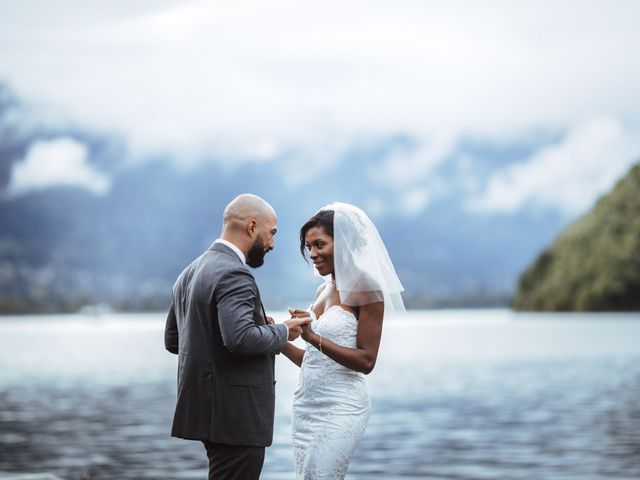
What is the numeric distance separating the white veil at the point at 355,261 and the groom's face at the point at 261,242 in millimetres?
678

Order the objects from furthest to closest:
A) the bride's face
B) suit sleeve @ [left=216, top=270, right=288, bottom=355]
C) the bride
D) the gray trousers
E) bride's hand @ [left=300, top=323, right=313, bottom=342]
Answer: the bride's face, the bride, bride's hand @ [left=300, top=323, right=313, bottom=342], the gray trousers, suit sleeve @ [left=216, top=270, right=288, bottom=355]

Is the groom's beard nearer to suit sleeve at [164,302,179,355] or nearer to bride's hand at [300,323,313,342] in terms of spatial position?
bride's hand at [300,323,313,342]

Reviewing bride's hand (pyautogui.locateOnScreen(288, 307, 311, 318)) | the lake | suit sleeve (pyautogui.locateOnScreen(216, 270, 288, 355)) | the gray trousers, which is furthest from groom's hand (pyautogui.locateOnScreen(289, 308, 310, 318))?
the lake

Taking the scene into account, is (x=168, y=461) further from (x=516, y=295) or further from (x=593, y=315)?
(x=516, y=295)

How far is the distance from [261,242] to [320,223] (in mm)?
709

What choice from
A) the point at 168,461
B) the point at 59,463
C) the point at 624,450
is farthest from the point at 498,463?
the point at 59,463

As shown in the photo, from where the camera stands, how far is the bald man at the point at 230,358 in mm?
6164

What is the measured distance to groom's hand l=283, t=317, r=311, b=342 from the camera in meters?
6.45

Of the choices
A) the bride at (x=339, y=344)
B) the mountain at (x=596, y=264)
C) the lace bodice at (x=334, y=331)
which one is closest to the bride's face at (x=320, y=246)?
the bride at (x=339, y=344)

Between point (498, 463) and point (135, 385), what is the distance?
25711 millimetres

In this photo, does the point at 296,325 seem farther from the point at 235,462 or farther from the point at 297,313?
the point at 235,462

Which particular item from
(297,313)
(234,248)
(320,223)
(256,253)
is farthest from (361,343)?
(234,248)

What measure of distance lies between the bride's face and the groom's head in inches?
24.6

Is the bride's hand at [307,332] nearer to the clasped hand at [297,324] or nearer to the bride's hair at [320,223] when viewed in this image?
the clasped hand at [297,324]
